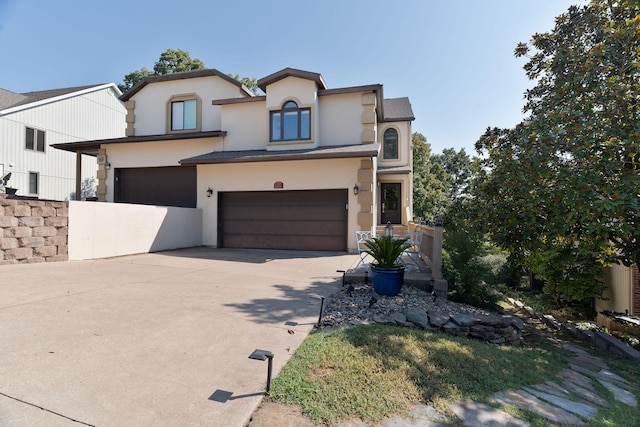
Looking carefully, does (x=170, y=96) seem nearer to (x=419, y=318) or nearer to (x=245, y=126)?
(x=245, y=126)

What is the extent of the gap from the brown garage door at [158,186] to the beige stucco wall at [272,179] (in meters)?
0.92

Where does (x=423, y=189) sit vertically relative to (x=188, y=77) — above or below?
below

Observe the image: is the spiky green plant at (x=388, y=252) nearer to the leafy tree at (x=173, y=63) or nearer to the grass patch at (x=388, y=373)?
the grass patch at (x=388, y=373)

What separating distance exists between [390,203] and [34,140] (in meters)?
19.8

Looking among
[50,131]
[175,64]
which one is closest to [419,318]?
[50,131]

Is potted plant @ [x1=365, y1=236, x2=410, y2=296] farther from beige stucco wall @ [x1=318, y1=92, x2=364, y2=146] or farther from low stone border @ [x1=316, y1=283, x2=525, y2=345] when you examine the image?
beige stucco wall @ [x1=318, y1=92, x2=364, y2=146]

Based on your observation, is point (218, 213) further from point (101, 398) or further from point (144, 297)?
point (101, 398)

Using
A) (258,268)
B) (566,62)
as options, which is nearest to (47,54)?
(258,268)

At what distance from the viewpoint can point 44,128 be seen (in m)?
17.7

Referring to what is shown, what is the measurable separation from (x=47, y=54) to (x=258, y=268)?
9.29 metres

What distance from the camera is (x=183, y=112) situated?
1392 centimetres

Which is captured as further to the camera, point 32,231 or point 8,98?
point 8,98

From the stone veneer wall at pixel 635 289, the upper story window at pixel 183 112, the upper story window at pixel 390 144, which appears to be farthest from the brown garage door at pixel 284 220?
the stone veneer wall at pixel 635 289

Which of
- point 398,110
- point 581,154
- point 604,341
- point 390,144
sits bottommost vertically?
point 604,341
